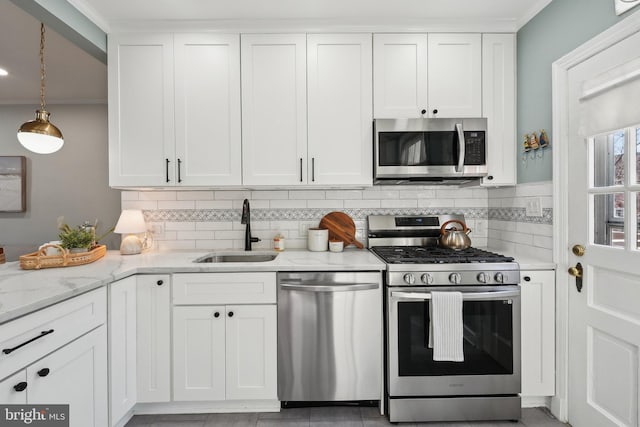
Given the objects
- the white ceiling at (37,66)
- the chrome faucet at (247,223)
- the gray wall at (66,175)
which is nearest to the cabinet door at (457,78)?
the chrome faucet at (247,223)

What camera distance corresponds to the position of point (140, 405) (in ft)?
6.53

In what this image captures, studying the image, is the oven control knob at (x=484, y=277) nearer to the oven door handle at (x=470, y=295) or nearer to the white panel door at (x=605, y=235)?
the oven door handle at (x=470, y=295)

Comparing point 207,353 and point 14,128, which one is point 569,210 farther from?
point 14,128

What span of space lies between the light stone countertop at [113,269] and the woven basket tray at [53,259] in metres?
0.04

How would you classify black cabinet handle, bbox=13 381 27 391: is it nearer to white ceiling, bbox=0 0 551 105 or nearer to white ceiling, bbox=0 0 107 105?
white ceiling, bbox=0 0 551 105

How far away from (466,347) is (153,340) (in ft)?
6.16

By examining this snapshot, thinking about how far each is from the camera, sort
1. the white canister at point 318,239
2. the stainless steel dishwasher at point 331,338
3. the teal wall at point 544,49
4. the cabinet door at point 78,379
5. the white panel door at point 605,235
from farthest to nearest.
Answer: the white canister at point 318,239 → the stainless steel dishwasher at point 331,338 → the teal wall at point 544,49 → the white panel door at point 605,235 → the cabinet door at point 78,379

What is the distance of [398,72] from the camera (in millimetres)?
2246

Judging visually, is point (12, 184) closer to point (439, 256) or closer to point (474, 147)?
point (439, 256)

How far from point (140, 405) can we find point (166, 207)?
1.41m

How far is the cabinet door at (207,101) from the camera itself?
2229 mm

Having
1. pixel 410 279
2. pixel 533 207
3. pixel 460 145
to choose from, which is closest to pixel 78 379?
pixel 410 279

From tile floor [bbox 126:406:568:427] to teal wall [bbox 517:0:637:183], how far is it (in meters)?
1.48

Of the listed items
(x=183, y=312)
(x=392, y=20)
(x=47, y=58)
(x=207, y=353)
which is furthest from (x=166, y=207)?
(x=392, y=20)
